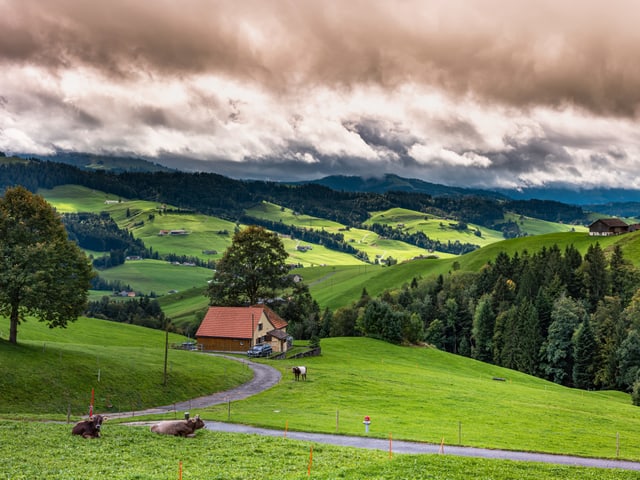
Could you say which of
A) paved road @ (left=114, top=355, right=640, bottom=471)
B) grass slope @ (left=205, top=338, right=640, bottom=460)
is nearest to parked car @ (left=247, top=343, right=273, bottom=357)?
grass slope @ (left=205, top=338, right=640, bottom=460)

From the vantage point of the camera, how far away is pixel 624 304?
131 metres

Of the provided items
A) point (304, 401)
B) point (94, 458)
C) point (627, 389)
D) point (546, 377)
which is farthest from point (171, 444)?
point (546, 377)

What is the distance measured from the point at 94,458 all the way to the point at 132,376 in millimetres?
30261

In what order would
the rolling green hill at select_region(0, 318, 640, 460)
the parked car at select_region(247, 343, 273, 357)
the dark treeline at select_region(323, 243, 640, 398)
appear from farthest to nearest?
the dark treeline at select_region(323, 243, 640, 398) → the parked car at select_region(247, 343, 273, 357) → the rolling green hill at select_region(0, 318, 640, 460)

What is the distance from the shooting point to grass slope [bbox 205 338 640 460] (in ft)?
127

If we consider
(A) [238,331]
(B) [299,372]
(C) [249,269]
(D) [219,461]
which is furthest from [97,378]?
(C) [249,269]

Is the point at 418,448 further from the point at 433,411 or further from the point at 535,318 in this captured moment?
the point at 535,318

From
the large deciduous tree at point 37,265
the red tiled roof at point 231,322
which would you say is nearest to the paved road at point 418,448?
the large deciduous tree at point 37,265

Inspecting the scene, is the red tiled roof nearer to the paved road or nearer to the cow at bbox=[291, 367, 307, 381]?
the cow at bbox=[291, 367, 307, 381]

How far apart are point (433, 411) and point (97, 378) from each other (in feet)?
109

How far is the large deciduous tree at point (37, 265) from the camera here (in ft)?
174

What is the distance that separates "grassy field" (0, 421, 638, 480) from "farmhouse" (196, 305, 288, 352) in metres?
61.8

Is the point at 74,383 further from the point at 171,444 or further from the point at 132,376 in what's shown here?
the point at 171,444

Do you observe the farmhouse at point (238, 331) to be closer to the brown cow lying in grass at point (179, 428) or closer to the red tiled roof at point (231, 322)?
the red tiled roof at point (231, 322)
